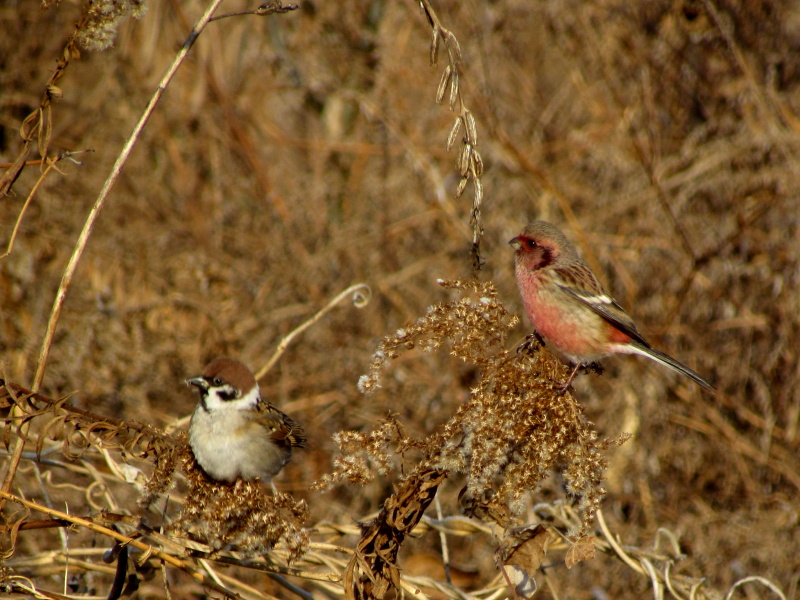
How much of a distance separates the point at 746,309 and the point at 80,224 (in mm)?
5744

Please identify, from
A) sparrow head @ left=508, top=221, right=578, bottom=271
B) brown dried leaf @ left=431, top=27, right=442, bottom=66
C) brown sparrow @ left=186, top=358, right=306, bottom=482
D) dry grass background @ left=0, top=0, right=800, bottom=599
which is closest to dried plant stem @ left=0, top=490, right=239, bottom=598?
brown sparrow @ left=186, top=358, right=306, bottom=482

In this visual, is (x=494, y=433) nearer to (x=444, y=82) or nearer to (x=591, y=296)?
(x=444, y=82)

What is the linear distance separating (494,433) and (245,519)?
816 millimetres

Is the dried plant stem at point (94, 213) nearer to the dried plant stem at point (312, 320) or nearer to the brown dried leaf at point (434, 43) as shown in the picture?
the brown dried leaf at point (434, 43)

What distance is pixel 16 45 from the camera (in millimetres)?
7414

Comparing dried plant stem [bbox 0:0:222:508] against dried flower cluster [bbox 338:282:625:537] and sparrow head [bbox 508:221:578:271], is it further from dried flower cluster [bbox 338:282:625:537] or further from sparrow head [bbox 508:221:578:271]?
sparrow head [bbox 508:221:578:271]

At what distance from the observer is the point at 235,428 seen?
3725 millimetres

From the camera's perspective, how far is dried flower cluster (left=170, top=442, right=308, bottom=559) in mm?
2449

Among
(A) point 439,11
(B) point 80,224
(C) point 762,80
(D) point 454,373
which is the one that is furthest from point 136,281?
(C) point 762,80

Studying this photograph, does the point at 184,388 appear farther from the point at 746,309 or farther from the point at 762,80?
the point at 762,80

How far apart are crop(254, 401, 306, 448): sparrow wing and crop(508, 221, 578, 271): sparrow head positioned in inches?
67.1

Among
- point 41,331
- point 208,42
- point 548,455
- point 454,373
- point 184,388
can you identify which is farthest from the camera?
point 208,42

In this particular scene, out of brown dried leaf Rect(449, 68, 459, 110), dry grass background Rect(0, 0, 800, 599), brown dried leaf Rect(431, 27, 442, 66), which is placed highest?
brown dried leaf Rect(431, 27, 442, 66)

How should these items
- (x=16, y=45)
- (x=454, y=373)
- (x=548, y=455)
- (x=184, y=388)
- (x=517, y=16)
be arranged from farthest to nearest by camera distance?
(x=517, y=16) < (x=16, y=45) < (x=454, y=373) < (x=184, y=388) < (x=548, y=455)
